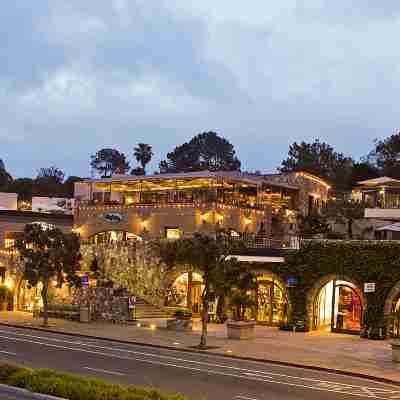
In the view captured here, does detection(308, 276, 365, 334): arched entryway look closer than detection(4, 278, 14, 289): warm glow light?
Yes

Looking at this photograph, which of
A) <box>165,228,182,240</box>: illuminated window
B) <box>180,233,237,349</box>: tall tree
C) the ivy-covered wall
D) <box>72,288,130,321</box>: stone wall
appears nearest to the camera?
<box>180,233,237,349</box>: tall tree

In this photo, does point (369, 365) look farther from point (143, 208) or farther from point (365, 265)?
point (143, 208)

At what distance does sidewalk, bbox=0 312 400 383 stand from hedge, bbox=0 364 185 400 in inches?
506

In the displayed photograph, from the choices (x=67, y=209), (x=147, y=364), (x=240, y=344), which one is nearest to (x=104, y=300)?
(x=240, y=344)

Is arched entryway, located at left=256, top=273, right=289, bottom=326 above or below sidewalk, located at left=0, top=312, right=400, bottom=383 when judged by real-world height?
above

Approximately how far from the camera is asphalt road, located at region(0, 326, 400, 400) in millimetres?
20438

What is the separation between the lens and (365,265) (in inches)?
1467

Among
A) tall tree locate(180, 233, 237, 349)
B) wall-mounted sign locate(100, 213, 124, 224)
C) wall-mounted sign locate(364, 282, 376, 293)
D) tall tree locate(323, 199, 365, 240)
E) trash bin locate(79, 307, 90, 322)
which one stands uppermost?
tall tree locate(323, 199, 365, 240)

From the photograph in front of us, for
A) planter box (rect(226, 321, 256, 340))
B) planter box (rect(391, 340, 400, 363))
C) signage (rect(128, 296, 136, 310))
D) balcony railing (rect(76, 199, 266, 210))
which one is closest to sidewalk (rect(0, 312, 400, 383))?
planter box (rect(391, 340, 400, 363))

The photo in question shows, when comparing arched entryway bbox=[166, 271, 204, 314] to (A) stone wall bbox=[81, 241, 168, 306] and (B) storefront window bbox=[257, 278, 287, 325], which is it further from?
(B) storefront window bbox=[257, 278, 287, 325]

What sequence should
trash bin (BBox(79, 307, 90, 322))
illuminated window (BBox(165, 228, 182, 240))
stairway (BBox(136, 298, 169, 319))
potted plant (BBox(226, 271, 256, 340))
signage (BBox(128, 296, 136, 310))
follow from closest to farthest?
potted plant (BBox(226, 271, 256, 340)) → signage (BBox(128, 296, 136, 310)) → trash bin (BBox(79, 307, 90, 322)) → stairway (BBox(136, 298, 169, 319)) → illuminated window (BBox(165, 228, 182, 240))

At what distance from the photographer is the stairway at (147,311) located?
4541 centimetres

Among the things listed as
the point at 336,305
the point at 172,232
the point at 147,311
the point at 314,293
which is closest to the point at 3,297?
the point at 147,311

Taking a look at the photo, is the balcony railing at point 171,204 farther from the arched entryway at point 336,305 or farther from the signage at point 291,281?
the arched entryway at point 336,305
